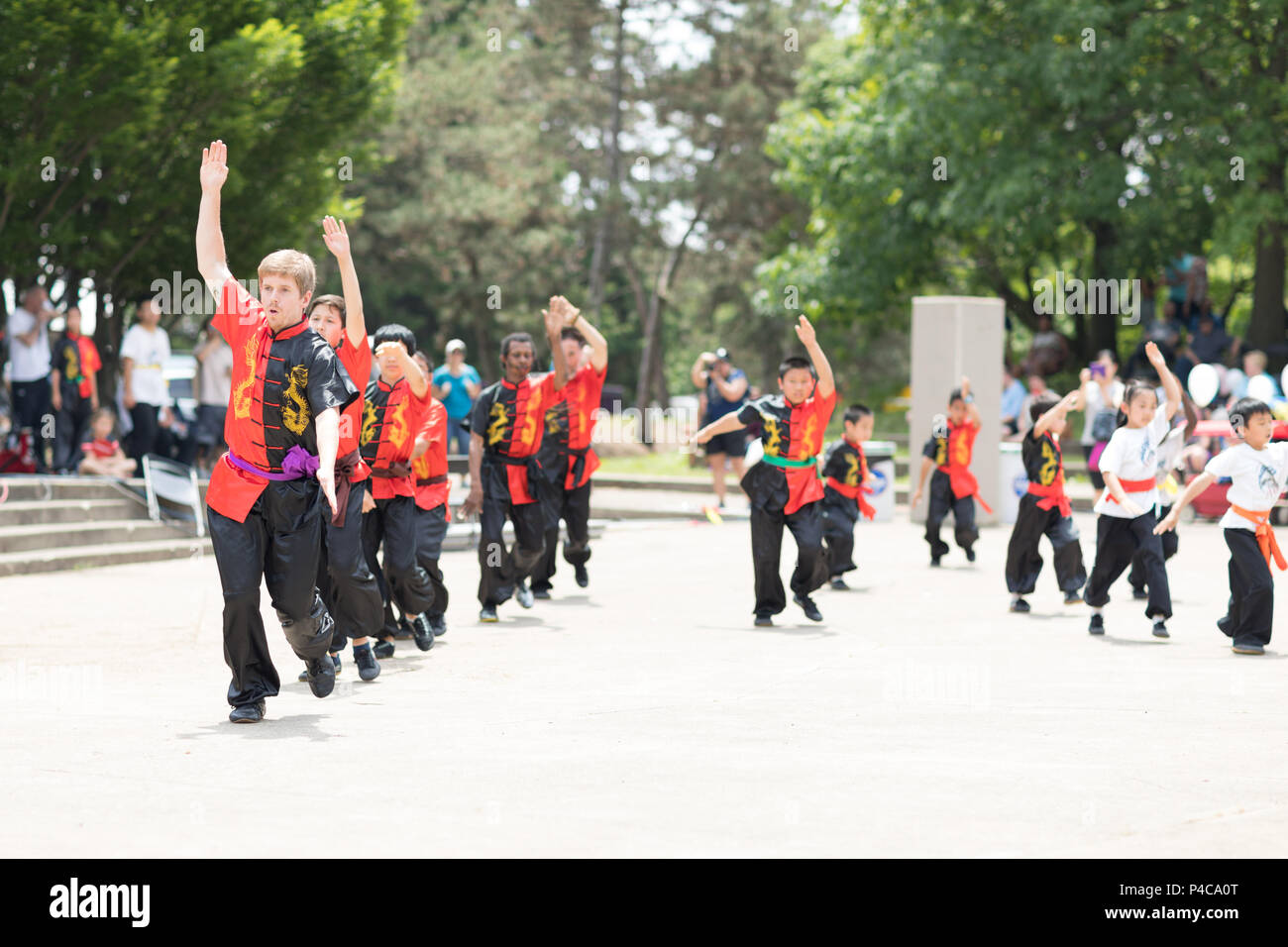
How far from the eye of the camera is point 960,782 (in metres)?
5.98

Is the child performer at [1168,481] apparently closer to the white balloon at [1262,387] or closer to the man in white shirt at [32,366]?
the white balloon at [1262,387]

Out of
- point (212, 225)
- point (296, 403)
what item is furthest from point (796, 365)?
point (212, 225)

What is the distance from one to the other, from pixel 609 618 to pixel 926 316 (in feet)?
33.2

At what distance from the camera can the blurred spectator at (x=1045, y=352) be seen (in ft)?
104

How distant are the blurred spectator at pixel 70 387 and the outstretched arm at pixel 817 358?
8.78 meters

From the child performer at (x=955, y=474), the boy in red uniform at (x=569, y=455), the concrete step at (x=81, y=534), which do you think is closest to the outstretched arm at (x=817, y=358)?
the boy in red uniform at (x=569, y=455)

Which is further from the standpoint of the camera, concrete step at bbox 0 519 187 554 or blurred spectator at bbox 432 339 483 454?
blurred spectator at bbox 432 339 483 454

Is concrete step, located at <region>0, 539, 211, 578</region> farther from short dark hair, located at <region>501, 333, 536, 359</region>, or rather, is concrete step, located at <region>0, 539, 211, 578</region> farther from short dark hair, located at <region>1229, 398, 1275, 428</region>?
short dark hair, located at <region>1229, 398, 1275, 428</region>

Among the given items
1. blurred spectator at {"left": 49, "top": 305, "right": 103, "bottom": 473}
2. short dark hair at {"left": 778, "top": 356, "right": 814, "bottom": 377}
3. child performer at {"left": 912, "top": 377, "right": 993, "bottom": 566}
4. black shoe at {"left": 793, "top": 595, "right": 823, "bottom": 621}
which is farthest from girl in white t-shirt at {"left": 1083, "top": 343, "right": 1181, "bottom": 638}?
blurred spectator at {"left": 49, "top": 305, "right": 103, "bottom": 473}

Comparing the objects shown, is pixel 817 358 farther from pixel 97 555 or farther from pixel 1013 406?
pixel 1013 406

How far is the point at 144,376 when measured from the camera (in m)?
17.3

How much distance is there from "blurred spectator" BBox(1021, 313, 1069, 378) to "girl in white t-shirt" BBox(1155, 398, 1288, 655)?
71.2 ft

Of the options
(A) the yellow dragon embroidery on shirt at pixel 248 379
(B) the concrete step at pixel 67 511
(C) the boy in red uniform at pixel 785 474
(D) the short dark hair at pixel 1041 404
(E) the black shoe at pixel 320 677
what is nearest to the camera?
(A) the yellow dragon embroidery on shirt at pixel 248 379

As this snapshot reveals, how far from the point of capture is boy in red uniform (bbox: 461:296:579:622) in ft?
36.8
